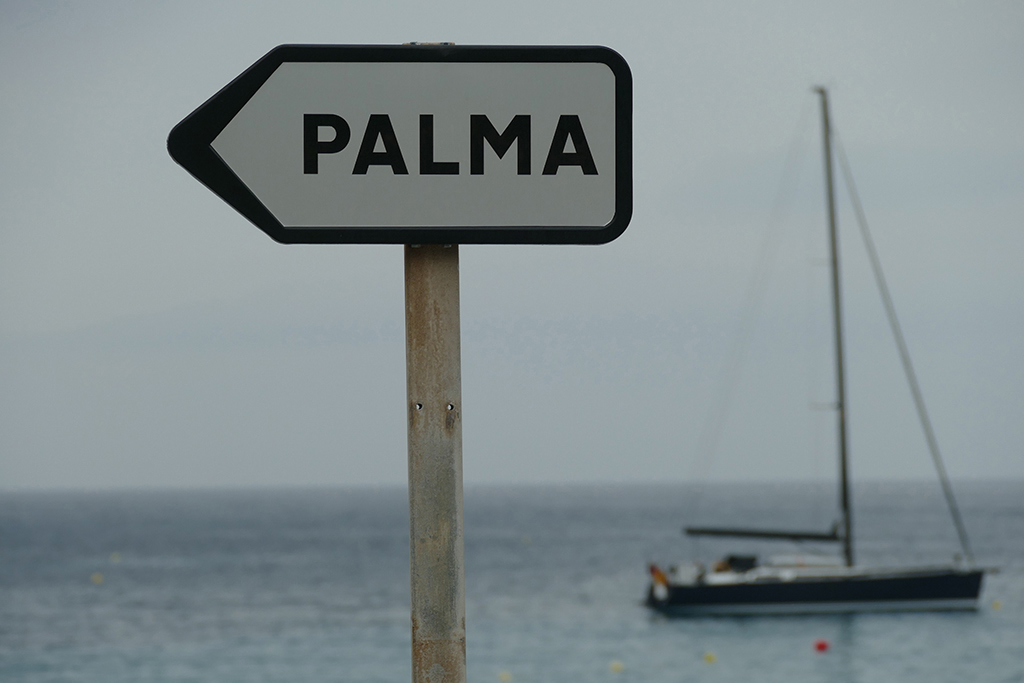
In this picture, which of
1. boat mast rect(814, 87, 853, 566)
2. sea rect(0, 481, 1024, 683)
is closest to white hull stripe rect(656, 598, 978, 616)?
sea rect(0, 481, 1024, 683)

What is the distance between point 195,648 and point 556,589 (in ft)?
69.7

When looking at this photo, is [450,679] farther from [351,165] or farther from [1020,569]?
[1020,569]

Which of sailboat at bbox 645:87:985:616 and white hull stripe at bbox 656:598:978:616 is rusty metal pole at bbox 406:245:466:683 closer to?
sailboat at bbox 645:87:985:616

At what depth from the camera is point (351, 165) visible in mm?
1653

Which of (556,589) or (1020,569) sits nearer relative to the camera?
(556,589)

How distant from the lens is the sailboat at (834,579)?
26.7m

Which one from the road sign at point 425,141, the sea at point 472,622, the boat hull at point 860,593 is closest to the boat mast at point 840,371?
the boat hull at point 860,593

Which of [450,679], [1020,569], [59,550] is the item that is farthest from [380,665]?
[59,550]

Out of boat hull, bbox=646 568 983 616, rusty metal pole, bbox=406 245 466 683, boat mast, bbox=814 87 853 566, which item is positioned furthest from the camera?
boat hull, bbox=646 568 983 616

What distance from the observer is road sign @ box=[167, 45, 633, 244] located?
5.38 ft

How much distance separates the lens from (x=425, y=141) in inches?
64.9

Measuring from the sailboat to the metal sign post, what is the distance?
25.0 metres

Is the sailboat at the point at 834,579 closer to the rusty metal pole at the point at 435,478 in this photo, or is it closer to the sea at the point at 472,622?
the sea at the point at 472,622

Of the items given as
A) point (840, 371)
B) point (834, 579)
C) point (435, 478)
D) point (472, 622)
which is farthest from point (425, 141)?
point (472, 622)
